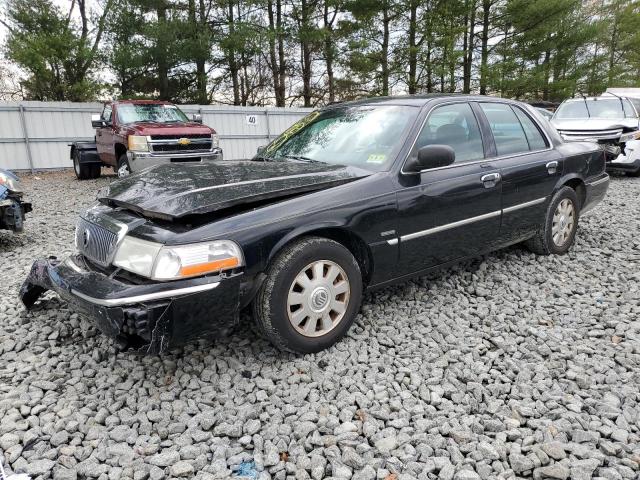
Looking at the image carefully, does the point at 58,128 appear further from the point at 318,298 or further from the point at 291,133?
the point at 318,298

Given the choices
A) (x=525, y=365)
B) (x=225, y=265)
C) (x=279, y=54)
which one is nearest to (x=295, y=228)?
(x=225, y=265)

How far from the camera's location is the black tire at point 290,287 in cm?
279

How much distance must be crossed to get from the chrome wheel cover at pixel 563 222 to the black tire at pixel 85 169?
11.4 m

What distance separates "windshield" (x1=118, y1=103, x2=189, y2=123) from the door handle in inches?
355

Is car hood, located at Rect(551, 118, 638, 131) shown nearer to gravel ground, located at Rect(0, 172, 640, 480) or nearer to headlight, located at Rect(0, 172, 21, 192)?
gravel ground, located at Rect(0, 172, 640, 480)

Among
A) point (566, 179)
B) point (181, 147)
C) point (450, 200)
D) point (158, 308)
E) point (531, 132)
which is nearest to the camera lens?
point (158, 308)

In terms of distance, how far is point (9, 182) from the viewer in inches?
225

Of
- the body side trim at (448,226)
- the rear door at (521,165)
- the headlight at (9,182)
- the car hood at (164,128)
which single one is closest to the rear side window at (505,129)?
the rear door at (521,165)

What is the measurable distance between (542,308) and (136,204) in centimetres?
312

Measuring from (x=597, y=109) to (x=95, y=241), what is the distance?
12070 mm

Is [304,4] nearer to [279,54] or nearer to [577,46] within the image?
[279,54]

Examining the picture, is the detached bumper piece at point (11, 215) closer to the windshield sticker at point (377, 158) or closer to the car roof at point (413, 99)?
the car roof at point (413, 99)

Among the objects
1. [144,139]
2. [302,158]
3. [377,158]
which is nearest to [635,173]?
[377,158]

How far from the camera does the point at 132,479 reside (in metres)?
2.16
